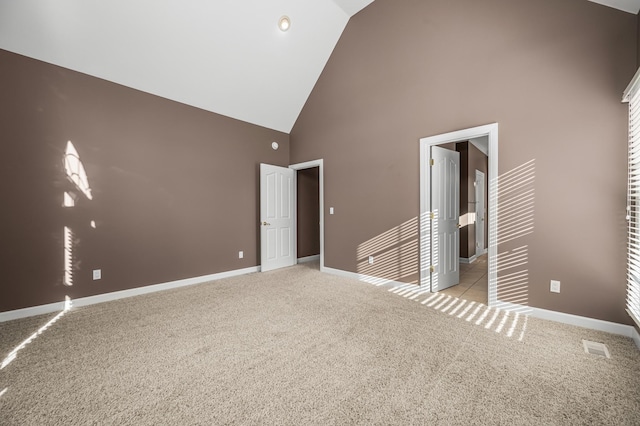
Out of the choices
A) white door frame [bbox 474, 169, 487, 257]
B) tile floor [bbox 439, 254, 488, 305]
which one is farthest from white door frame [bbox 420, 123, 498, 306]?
white door frame [bbox 474, 169, 487, 257]

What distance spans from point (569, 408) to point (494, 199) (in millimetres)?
2022

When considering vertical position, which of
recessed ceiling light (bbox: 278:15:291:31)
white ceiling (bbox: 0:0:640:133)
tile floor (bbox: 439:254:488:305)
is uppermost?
recessed ceiling light (bbox: 278:15:291:31)

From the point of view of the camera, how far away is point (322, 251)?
15.9 feet

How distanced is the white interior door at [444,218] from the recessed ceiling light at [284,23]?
2648 mm

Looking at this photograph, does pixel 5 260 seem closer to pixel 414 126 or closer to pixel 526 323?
pixel 414 126

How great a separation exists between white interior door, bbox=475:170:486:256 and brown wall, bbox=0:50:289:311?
5277 mm

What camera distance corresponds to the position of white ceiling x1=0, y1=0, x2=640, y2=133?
2797 mm

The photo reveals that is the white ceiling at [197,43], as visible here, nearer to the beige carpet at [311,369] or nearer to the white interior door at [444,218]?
the white interior door at [444,218]

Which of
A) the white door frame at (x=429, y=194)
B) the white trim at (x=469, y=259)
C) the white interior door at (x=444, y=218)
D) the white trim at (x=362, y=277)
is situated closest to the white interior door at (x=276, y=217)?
the white trim at (x=362, y=277)

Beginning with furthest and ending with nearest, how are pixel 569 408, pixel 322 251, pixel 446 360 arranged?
pixel 322 251 → pixel 446 360 → pixel 569 408

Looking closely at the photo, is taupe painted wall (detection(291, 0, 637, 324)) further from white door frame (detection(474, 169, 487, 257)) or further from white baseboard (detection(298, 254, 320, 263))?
white door frame (detection(474, 169, 487, 257))

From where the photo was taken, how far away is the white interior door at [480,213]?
653 centimetres

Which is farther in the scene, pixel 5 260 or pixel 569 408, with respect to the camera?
pixel 5 260

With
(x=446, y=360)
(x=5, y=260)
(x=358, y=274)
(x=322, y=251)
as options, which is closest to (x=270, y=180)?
(x=322, y=251)
